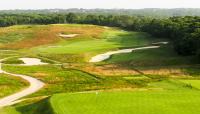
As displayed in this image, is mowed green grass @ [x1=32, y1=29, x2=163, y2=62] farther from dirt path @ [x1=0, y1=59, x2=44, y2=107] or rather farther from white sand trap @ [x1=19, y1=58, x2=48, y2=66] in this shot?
dirt path @ [x1=0, y1=59, x2=44, y2=107]

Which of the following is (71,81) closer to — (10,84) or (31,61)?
(10,84)

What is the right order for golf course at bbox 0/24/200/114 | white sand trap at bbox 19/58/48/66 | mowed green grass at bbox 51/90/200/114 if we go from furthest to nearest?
1. white sand trap at bbox 19/58/48/66
2. golf course at bbox 0/24/200/114
3. mowed green grass at bbox 51/90/200/114

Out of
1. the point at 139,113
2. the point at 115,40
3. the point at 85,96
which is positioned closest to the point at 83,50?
the point at 115,40

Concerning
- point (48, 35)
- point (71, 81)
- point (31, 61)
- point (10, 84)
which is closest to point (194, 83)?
point (71, 81)

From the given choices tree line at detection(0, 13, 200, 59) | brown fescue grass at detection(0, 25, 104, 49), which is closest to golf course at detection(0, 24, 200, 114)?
brown fescue grass at detection(0, 25, 104, 49)

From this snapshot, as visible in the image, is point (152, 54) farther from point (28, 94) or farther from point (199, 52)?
point (28, 94)

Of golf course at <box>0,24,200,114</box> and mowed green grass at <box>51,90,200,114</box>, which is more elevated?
mowed green grass at <box>51,90,200,114</box>

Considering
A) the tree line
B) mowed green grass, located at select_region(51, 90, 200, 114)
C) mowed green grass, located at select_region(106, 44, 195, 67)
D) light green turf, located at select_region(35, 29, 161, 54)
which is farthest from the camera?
light green turf, located at select_region(35, 29, 161, 54)

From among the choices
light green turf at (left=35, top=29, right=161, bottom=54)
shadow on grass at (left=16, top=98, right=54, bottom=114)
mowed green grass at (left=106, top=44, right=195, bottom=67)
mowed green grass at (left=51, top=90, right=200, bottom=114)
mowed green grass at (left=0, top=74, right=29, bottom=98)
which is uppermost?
mowed green grass at (left=51, top=90, right=200, bottom=114)
